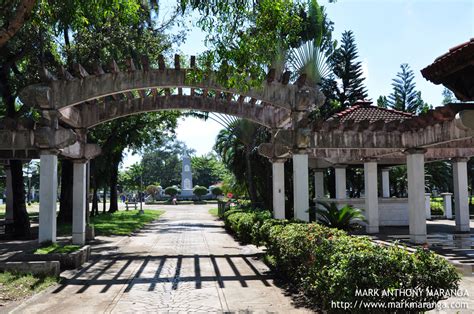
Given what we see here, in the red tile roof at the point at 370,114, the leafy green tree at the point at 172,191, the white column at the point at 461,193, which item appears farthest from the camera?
the leafy green tree at the point at 172,191

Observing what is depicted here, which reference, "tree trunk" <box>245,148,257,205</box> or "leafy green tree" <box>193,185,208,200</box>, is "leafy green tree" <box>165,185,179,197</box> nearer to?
"leafy green tree" <box>193,185,208,200</box>

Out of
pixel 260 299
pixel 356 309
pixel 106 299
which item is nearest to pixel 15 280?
pixel 106 299

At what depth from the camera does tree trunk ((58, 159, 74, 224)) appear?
24.2 metres

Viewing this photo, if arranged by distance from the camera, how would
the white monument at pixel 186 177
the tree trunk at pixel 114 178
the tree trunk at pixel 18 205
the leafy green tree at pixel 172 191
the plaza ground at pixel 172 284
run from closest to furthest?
the plaza ground at pixel 172 284 < the tree trunk at pixel 18 205 < the tree trunk at pixel 114 178 < the white monument at pixel 186 177 < the leafy green tree at pixel 172 191

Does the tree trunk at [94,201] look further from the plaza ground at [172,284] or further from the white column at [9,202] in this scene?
the plaza ground at [172,284]

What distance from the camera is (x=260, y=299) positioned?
25.3 ft

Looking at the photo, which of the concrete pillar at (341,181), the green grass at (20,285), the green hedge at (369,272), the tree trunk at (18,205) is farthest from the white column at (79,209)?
the concrete pillar at (341,181)

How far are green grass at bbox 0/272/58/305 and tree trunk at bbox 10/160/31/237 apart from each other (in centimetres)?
1045

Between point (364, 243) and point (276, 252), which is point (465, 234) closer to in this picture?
point (276, 252)

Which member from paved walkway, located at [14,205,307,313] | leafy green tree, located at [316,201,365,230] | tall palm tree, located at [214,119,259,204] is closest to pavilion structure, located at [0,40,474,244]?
leafy green tree, located at [316,201,365,230]

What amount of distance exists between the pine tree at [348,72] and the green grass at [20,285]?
29.2 meters

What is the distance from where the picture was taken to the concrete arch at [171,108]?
13.1 m

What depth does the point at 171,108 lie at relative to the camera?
1311 centimetres

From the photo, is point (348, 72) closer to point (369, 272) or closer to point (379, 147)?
point (379, 147)
